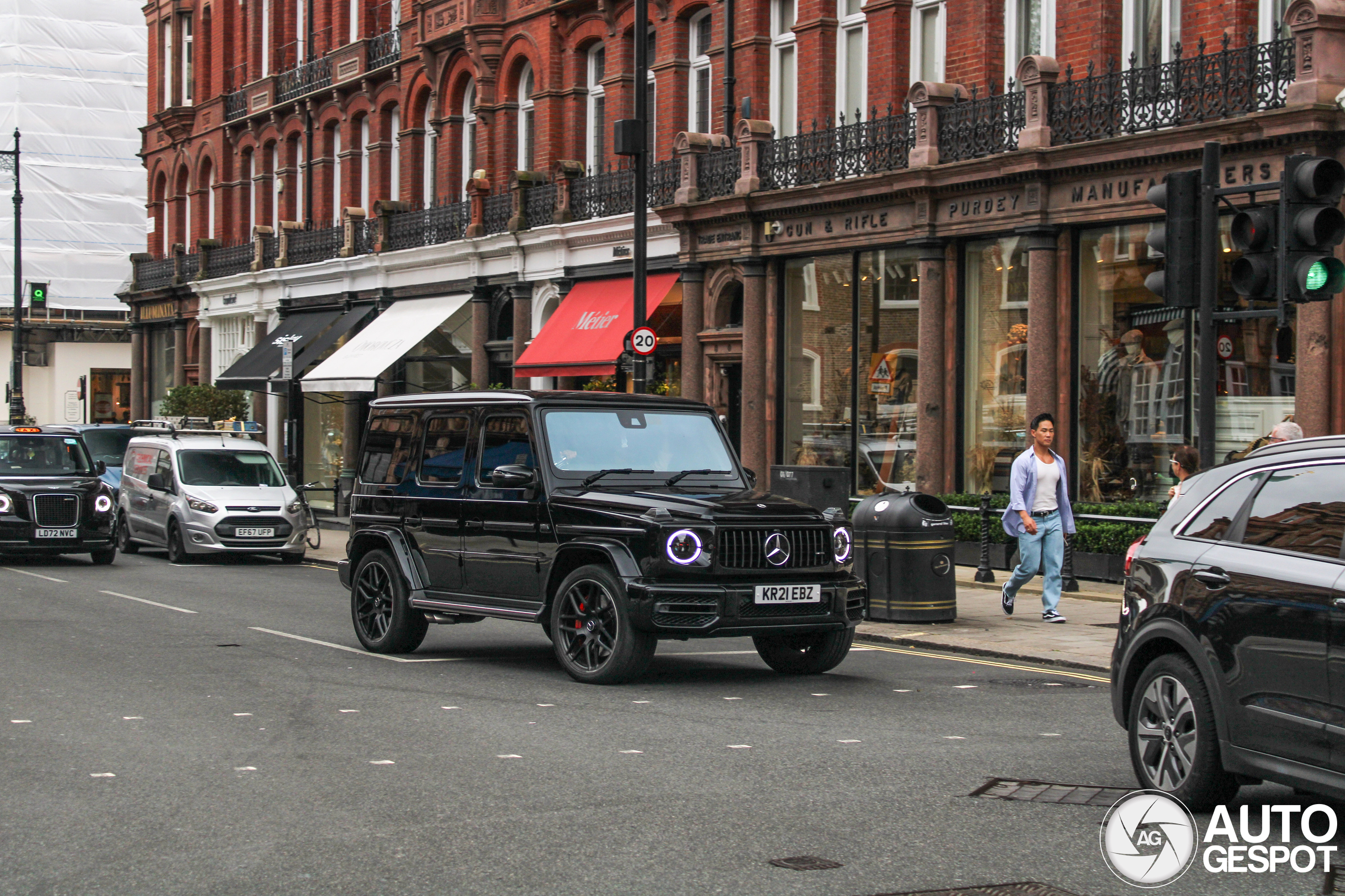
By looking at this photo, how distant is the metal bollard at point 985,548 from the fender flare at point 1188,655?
11.3 metres

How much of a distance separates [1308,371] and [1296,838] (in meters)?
11.5

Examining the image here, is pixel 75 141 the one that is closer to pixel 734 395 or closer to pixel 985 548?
pixel 734 395

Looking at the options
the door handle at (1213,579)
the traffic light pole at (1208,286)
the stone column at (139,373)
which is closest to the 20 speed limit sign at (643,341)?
the traffic light pole at (1208,286)

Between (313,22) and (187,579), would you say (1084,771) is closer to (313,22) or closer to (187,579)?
(187,579)

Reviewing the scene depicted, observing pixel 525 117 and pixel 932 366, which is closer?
pixel 932 366

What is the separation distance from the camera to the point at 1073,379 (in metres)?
20.3

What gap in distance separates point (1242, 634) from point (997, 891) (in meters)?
1.55

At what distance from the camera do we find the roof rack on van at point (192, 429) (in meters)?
25.9

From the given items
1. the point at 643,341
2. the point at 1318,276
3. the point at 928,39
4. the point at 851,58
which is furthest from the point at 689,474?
the point at 851,58

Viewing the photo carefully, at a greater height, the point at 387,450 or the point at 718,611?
the point at 387,450

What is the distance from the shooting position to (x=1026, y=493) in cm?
1486

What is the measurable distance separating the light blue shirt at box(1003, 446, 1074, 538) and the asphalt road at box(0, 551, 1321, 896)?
227 centimetres

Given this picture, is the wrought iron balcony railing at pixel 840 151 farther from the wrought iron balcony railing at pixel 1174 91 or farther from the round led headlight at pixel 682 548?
the round led headlight at pixel 682 548

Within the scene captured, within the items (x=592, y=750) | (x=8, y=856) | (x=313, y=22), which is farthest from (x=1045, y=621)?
(x=313, y=22)
